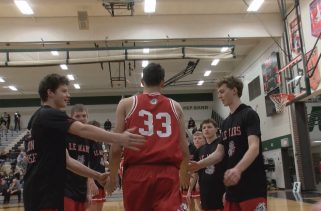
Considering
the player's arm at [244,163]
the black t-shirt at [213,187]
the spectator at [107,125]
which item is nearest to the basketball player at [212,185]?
the black t-shirt at [213,187]

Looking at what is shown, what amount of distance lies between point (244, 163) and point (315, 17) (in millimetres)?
11607

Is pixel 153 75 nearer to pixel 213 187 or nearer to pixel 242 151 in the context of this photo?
pixel 242 151

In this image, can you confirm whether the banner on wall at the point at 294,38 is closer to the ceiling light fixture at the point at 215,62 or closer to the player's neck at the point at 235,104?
the ceiling light fixture at the point at 215,62

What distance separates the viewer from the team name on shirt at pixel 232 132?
12.8 ft

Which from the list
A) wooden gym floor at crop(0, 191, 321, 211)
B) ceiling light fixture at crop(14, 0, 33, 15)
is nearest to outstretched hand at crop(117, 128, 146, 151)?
wooden gym floor at crop(0, 191, 321, 211)

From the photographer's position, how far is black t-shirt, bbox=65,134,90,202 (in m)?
5.09

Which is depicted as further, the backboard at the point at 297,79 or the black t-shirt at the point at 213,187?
the backboard at the point at 297,79

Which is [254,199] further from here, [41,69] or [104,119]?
[104,119]

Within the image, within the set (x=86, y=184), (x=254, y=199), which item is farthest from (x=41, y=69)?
(x=254, y=199)

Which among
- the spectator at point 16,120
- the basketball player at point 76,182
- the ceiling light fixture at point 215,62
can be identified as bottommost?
the basketball player at point 76,182

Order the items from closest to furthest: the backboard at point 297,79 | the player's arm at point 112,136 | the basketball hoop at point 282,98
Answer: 1. the player's arm at point 112,136
2. the backboard at point 297,79
3. the basketball hoop at point 282,98

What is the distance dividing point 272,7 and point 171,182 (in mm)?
14028

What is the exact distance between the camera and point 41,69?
78.0 feet

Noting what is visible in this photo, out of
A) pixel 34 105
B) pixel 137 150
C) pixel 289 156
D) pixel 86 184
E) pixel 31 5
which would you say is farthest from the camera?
pixel 34 105
